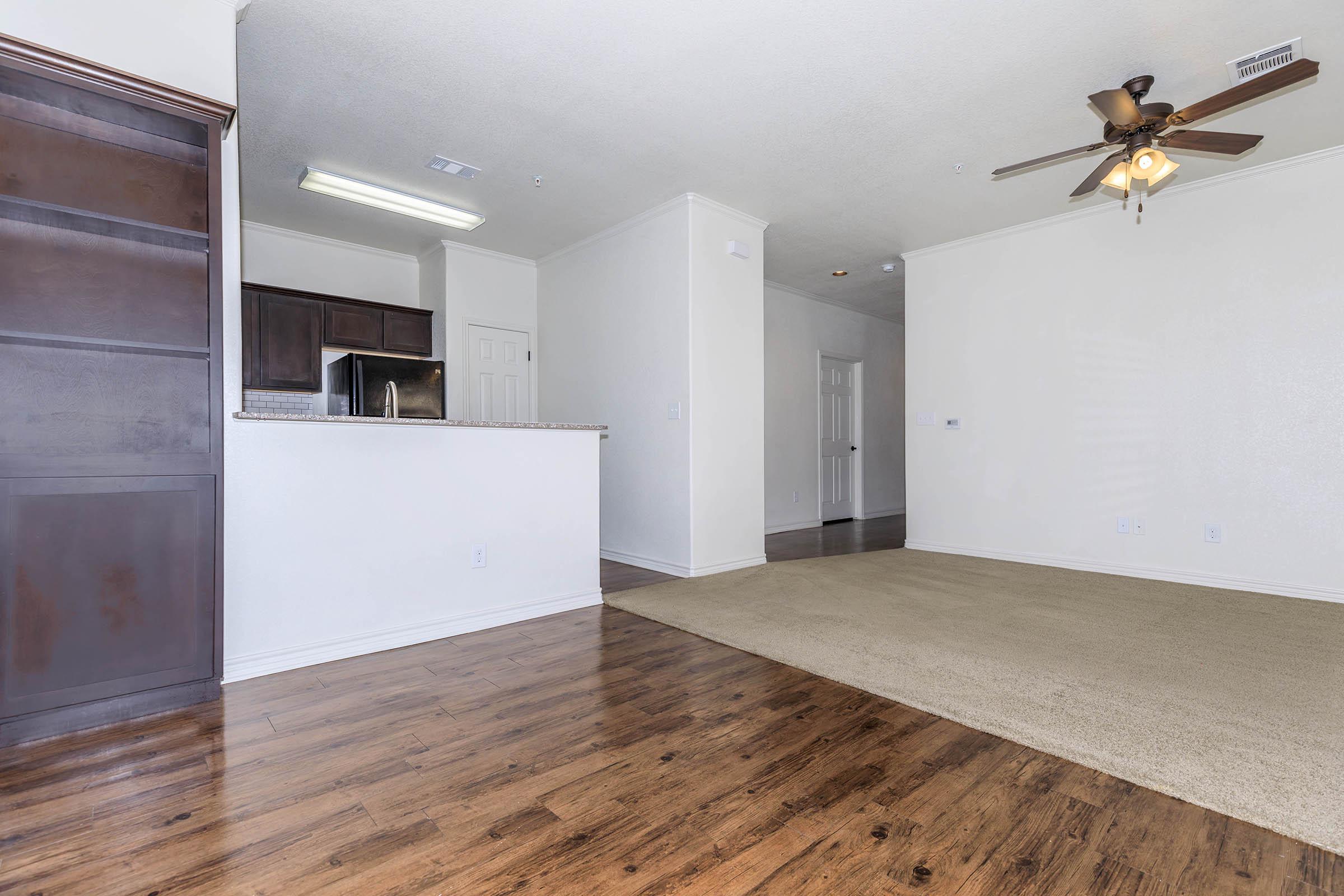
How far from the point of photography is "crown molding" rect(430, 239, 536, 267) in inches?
224

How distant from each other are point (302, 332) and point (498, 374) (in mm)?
1634

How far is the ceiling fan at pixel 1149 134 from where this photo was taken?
271 centimetres

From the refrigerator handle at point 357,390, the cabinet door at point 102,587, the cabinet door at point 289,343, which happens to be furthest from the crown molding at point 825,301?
the cabinet door at point 102,587

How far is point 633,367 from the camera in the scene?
5137 millimetres

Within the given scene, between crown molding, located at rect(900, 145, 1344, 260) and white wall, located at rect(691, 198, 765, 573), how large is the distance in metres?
1.92

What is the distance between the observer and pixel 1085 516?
486 centimetres

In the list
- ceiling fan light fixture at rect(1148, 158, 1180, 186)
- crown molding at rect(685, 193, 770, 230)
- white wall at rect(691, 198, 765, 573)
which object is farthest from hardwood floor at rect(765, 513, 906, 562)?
ceiling fan light fixture at rect(1148, 158, 1180, 186)

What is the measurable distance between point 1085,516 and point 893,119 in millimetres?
3355

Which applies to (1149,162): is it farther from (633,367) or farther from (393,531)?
(393,531)

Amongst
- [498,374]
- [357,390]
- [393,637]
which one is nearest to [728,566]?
[393,637]

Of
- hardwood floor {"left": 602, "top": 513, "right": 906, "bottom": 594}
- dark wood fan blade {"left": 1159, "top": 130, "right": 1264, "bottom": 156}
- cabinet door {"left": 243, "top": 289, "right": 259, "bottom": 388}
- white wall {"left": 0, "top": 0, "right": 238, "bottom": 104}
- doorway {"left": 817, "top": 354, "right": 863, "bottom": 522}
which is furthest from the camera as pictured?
doorway {"left": 817, "top": 354, "right": 863, "bottom": 522}

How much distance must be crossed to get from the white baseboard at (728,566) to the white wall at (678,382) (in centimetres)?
1

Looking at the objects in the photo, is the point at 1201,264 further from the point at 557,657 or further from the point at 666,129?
the point at 557,657

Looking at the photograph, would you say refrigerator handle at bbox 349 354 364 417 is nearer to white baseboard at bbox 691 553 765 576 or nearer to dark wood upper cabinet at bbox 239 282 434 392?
dark wood upper cabinet at bbox 239 282 434 392
